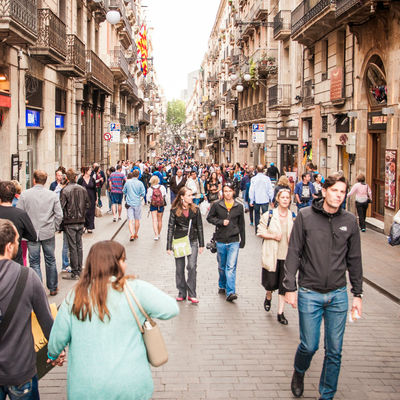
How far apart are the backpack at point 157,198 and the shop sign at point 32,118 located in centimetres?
508

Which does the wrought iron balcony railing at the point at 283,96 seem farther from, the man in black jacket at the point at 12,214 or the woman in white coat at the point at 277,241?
the man in black jacket at the point at 12,214

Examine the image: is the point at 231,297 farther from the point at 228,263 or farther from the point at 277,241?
the point at 277,241

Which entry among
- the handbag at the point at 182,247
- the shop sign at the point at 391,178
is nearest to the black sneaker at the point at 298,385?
the handbag at the point at 182,247

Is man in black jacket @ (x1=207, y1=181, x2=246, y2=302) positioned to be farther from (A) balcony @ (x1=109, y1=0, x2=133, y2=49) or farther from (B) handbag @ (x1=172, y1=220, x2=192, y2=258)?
(A) balcony @ (x1=109, y1=0, x2=133, y2=49)

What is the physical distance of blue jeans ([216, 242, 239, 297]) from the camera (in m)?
8.19

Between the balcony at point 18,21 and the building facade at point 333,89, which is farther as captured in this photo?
the building facade at point 333,89

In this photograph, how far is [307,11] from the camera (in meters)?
21.9

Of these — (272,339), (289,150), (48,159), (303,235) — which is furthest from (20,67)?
(289,150)

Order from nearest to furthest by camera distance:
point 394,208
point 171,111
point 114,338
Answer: point 114,338, point 394,208, point 171,111

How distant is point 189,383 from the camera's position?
5.17 meters

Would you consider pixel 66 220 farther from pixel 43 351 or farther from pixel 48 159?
pixel 48 159

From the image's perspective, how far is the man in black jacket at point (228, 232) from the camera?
8242 millimetres

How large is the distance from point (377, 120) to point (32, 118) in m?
10.6

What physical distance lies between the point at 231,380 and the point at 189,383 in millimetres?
403
